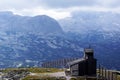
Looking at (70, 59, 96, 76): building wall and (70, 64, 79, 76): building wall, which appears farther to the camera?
(70, 64, 79, 76): building wall

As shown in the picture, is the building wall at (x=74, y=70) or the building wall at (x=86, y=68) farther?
the building wall at (x=74, y=70)

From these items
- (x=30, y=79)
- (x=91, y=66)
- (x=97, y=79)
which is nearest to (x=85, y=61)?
(x=91, y=66)

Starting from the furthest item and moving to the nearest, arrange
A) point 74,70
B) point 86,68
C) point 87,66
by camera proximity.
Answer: point 74,70
point 86,68
point 87,66

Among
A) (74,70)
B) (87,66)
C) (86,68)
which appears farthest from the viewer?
(74,70)

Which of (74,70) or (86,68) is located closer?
(86,68)

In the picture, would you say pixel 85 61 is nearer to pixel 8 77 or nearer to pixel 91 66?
pixel 91 66

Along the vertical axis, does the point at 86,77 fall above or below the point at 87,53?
below

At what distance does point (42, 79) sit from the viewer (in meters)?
141

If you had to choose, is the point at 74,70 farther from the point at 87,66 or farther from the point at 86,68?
the point at 87,66

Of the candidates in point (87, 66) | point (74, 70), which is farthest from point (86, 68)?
point (74, 70)

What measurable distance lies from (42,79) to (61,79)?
7.51 metres

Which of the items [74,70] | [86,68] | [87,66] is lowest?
[74,70]

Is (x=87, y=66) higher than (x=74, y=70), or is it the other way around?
(x=87, y=66)

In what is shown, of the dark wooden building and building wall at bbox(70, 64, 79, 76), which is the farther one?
building wall at bbox(70, 64, 79, 76)
